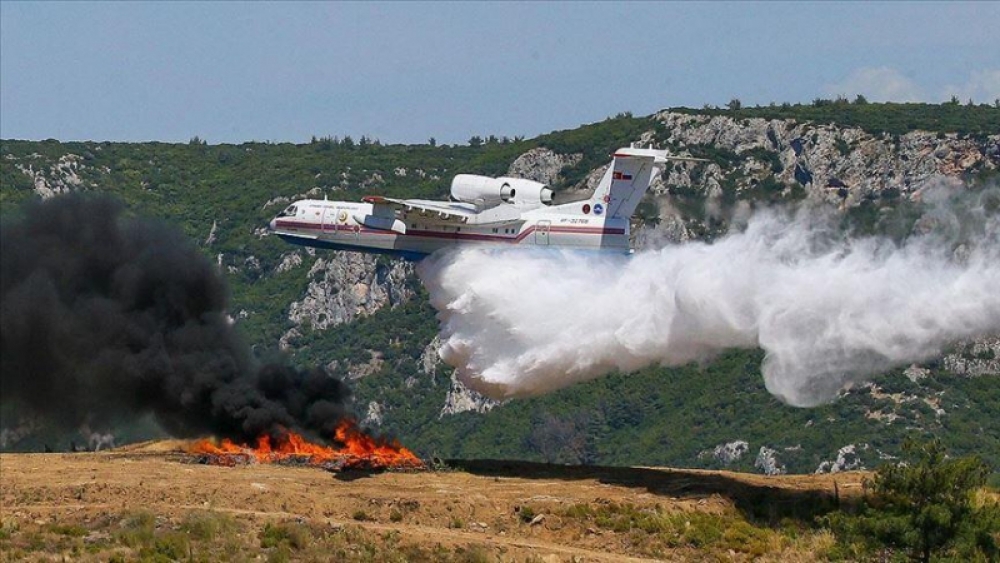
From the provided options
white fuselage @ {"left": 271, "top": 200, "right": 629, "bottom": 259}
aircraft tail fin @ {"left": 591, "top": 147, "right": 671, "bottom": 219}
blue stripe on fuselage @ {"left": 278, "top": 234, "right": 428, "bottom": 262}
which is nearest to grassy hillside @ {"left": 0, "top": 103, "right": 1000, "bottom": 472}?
aircraft tail fin @ {"left": 591, "top": 147, "right": 671, "bottom": 219}

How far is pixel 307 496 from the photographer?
182ft

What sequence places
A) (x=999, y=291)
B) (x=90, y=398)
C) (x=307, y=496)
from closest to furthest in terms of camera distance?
(x=999, y=291)
(x=307, y=496)
(x=90, y=398)

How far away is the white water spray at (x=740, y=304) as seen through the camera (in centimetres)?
5262

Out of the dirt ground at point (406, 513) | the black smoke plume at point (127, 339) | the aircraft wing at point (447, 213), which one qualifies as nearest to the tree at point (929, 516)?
the dirt ground at point (406, 513)

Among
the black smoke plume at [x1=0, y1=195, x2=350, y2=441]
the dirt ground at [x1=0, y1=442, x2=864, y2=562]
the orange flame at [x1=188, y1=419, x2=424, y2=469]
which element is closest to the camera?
the dirt ground at [x1=0, y1=442, x2=864, y2=562]

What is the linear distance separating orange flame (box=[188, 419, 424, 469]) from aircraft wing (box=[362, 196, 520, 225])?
273 inches

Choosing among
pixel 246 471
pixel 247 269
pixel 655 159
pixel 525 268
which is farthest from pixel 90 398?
pixel 247 269

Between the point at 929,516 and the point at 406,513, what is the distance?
13.5 metres

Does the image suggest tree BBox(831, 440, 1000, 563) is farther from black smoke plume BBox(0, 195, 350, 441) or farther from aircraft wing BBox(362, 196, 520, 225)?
black smoke plume BBox(0, 195, 350, 441)

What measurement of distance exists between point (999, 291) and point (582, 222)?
53.9ft

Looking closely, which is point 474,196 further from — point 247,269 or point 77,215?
point 247,269

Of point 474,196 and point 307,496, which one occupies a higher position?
point 474,196

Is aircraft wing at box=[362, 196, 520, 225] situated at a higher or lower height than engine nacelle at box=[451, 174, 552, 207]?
lower

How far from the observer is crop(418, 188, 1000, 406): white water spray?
52625 mm
